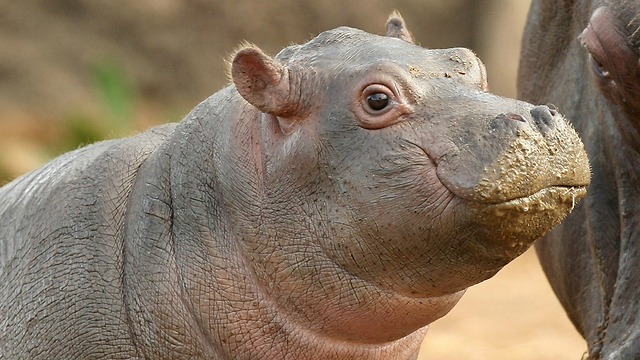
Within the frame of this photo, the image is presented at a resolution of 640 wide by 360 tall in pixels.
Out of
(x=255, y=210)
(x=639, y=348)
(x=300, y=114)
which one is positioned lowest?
(x=639, y=348)

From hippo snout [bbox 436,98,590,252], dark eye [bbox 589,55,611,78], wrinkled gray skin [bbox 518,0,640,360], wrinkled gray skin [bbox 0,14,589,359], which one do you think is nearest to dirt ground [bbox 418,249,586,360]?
wrinkled gray skin [bbox 518,0,640,360]

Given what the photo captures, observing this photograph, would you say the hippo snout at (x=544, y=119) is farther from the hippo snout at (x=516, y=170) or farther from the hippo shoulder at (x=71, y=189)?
the hippo shoulder at (x=71, y=189)

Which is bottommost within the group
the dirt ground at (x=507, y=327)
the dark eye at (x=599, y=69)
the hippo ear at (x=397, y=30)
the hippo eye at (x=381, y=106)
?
the hippo eye at (x=381, y=106)

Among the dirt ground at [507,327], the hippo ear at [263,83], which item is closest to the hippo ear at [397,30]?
the hippo ear at [263,83]

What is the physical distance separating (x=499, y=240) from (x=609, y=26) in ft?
2.86

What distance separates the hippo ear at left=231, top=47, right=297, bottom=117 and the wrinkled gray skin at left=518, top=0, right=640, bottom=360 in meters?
0.98

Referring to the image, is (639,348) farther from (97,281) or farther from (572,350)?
(572,350)

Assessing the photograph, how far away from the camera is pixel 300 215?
106 inches

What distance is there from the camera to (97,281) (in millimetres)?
2865

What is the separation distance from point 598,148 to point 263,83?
1419 millimetres

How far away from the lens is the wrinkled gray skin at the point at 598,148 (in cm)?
296

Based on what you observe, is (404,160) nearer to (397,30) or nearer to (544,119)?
(544,119)

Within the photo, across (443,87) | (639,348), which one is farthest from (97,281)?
(639,348)

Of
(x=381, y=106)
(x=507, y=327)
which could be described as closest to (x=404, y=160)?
(x=381, y=106)
